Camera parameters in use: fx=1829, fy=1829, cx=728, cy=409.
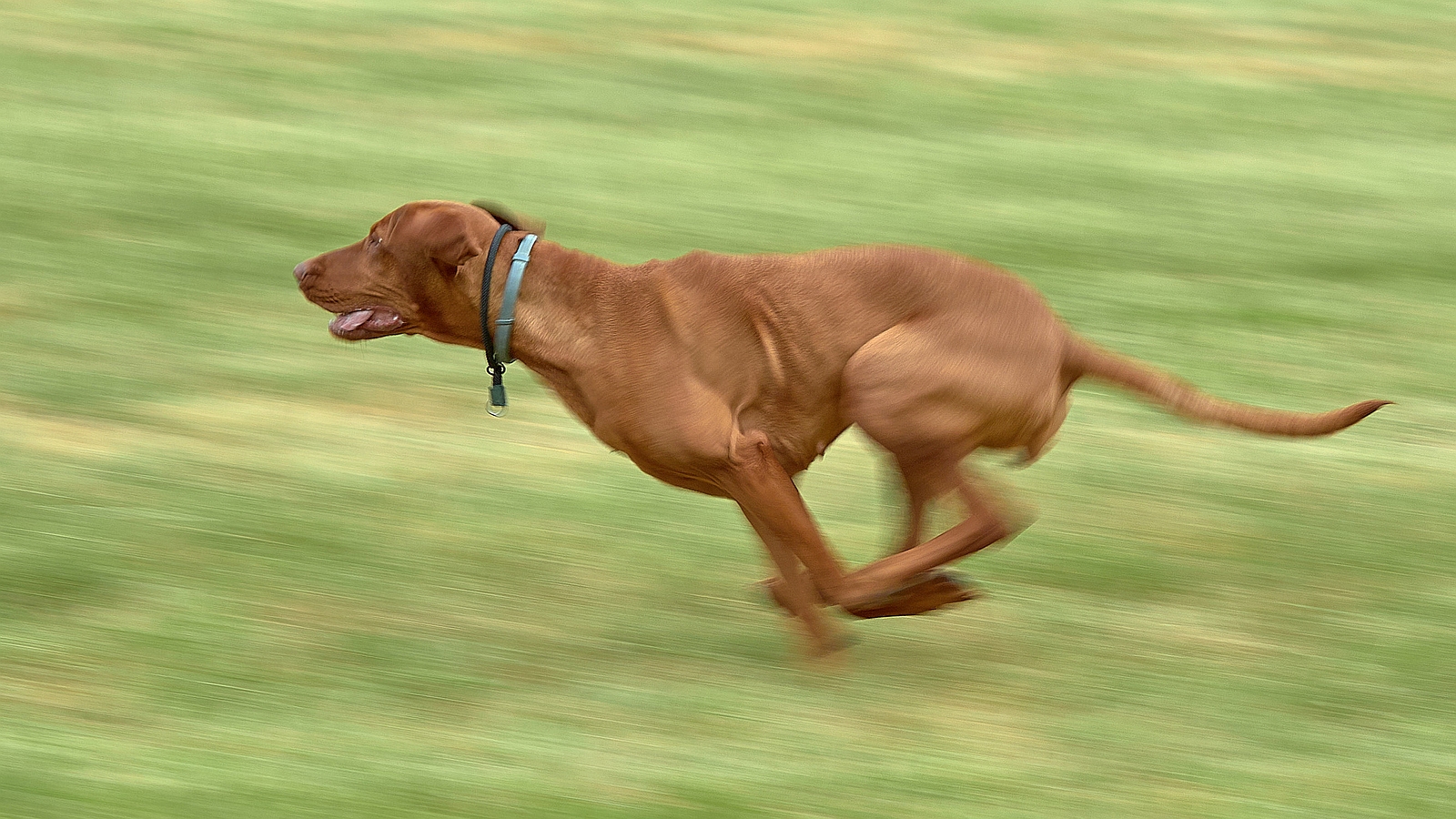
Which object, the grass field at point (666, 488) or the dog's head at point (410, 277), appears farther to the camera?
the dog's head at point (410, 277)

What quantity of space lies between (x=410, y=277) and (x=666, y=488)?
1977mm

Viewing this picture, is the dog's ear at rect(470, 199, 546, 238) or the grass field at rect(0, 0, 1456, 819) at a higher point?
the dog's ear at rect(470, 199, 546, 238)

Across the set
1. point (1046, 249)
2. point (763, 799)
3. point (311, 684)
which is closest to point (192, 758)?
point (311, 684)

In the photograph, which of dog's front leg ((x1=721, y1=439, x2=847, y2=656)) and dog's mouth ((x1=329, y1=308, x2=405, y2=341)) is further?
dog's mouth ((x1=329, y1=308, x2=405, y2=341))

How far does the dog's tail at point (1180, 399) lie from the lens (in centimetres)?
550

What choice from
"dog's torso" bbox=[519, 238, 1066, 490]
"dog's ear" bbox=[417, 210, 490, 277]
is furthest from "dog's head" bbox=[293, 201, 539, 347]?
"dog's torso" bbox=[519, 238, 1066, 490]

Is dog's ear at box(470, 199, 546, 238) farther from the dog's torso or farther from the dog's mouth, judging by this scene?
the dog's mouth

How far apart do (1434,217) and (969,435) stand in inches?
263

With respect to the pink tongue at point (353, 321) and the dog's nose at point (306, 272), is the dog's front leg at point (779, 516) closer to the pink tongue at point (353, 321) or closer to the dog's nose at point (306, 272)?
the pink tongue at point (353, 321)

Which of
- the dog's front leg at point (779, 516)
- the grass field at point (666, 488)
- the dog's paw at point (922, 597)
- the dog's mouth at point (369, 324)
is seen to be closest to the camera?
the grass field at point (666, 488)

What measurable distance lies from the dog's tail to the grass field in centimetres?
76

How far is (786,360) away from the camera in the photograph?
5402mm

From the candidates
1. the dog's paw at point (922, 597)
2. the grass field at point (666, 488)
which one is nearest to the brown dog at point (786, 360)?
the dog's paw at point (922, 597)

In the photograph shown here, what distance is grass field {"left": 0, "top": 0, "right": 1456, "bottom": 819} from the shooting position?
4.96 m
